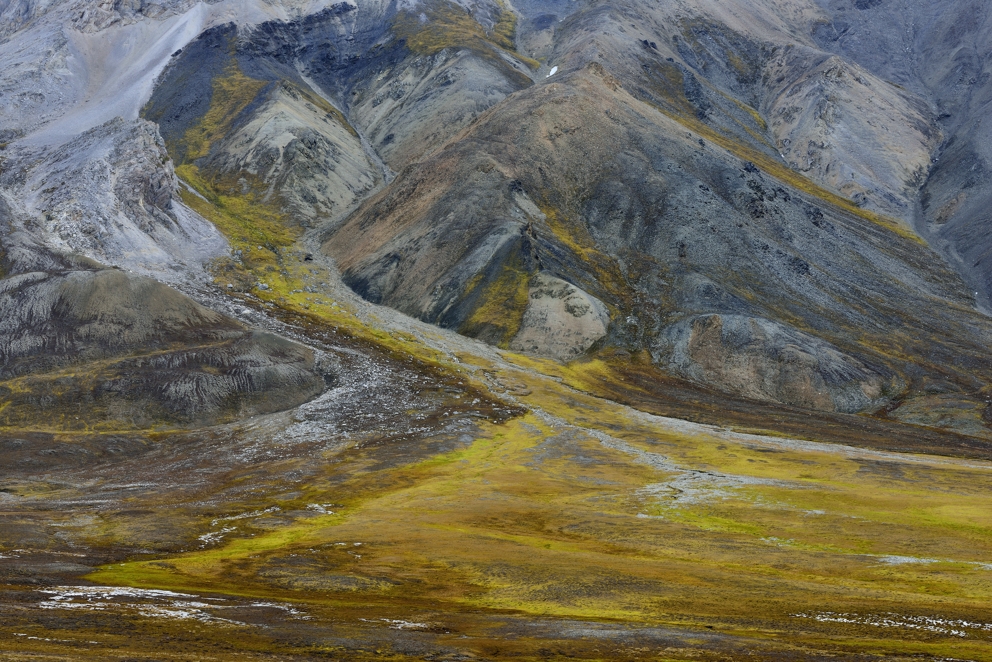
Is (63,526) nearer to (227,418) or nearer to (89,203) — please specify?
(227,418)

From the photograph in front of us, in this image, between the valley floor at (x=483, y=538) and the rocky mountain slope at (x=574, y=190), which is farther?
the rocky mountain slope at (x=574, y=190)

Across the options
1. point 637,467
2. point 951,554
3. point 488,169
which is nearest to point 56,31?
point 488,169

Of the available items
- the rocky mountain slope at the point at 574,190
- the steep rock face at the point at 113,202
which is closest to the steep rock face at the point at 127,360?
Answer: the steep rock face at the point at 113,202

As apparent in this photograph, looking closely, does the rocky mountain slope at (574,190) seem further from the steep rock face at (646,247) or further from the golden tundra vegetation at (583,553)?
the golden tundra vegetation at (583,553)

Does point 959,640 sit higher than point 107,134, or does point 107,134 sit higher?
point 107,134

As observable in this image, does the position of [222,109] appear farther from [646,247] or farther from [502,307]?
[646,247]

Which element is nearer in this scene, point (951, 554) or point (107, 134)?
point (951, 554)

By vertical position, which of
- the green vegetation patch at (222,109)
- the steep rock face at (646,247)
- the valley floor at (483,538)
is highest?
the green vegetation patch at (222,109)

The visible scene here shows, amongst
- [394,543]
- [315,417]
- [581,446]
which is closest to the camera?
[394,543]
